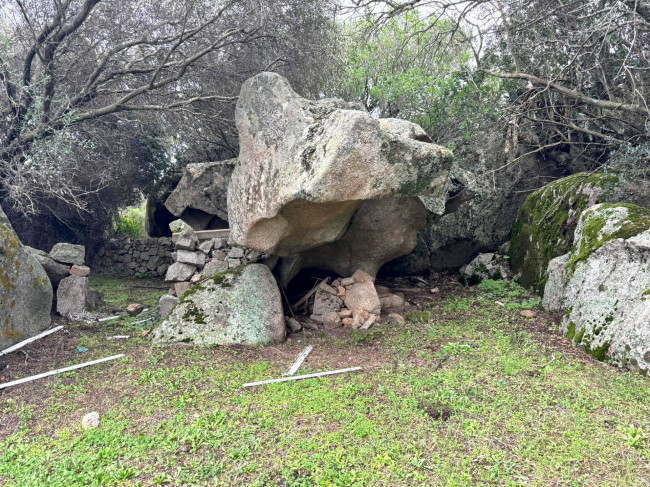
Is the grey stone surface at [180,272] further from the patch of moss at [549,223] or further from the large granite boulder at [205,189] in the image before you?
the patch of moss at [549,223]

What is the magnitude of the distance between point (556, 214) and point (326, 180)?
411 centimetres

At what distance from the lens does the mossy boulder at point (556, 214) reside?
579 cm

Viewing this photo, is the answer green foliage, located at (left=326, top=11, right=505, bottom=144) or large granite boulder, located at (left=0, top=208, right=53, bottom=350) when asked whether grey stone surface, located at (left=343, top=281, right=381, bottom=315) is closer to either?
green foliage, located at (left=326, top=11, right=505, bottom=144)

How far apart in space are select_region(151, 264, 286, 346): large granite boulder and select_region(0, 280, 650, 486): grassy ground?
232 mm

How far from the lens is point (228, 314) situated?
5121 millimetres

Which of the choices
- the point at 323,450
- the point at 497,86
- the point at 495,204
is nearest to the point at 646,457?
the point at 323,450

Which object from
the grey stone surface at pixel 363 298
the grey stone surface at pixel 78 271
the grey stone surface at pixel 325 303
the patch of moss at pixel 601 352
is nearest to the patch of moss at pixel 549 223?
the patch of moss at pixel 601 352

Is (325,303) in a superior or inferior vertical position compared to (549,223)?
inferior

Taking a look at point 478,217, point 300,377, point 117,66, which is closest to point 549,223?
point 478,217

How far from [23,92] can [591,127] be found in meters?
9.41

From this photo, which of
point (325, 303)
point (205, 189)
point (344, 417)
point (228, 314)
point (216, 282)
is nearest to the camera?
point (344, 417)

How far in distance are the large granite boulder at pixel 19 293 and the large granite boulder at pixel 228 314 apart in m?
1.55

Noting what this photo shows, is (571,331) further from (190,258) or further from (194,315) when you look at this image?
(190,258)

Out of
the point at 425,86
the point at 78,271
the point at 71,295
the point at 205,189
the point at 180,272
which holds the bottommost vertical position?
the point at 71,295
